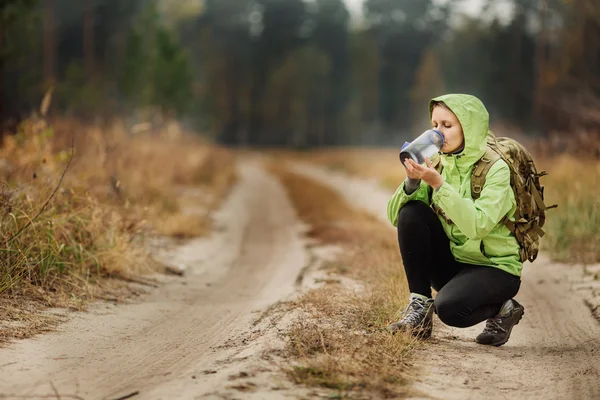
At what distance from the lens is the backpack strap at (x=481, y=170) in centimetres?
475

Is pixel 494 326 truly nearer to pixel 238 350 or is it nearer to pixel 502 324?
pixel 502 324

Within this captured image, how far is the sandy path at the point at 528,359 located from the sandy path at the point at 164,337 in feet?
4.02

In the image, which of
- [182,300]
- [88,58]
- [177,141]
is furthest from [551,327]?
[88,58]

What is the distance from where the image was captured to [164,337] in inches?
212

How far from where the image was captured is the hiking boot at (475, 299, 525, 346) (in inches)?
200

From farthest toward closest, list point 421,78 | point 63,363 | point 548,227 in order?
point 421,78 → point 548,227 → point 63,363

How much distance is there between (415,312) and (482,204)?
34.2 inches

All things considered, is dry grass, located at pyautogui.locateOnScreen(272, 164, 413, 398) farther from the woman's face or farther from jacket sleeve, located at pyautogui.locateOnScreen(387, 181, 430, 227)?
the woman's face

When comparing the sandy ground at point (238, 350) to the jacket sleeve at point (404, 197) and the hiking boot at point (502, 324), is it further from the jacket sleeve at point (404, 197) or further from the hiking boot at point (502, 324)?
the jacket sleeve at point (404, 197)

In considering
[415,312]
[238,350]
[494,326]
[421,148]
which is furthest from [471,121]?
[238,350]

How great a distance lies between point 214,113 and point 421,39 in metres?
19.2

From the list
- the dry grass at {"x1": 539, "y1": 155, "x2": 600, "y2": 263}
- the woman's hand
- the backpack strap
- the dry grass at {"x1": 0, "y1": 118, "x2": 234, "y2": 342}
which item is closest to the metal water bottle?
the woman's hand

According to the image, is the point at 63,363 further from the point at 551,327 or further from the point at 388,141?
the point at 388,141

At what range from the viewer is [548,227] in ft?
32.1
